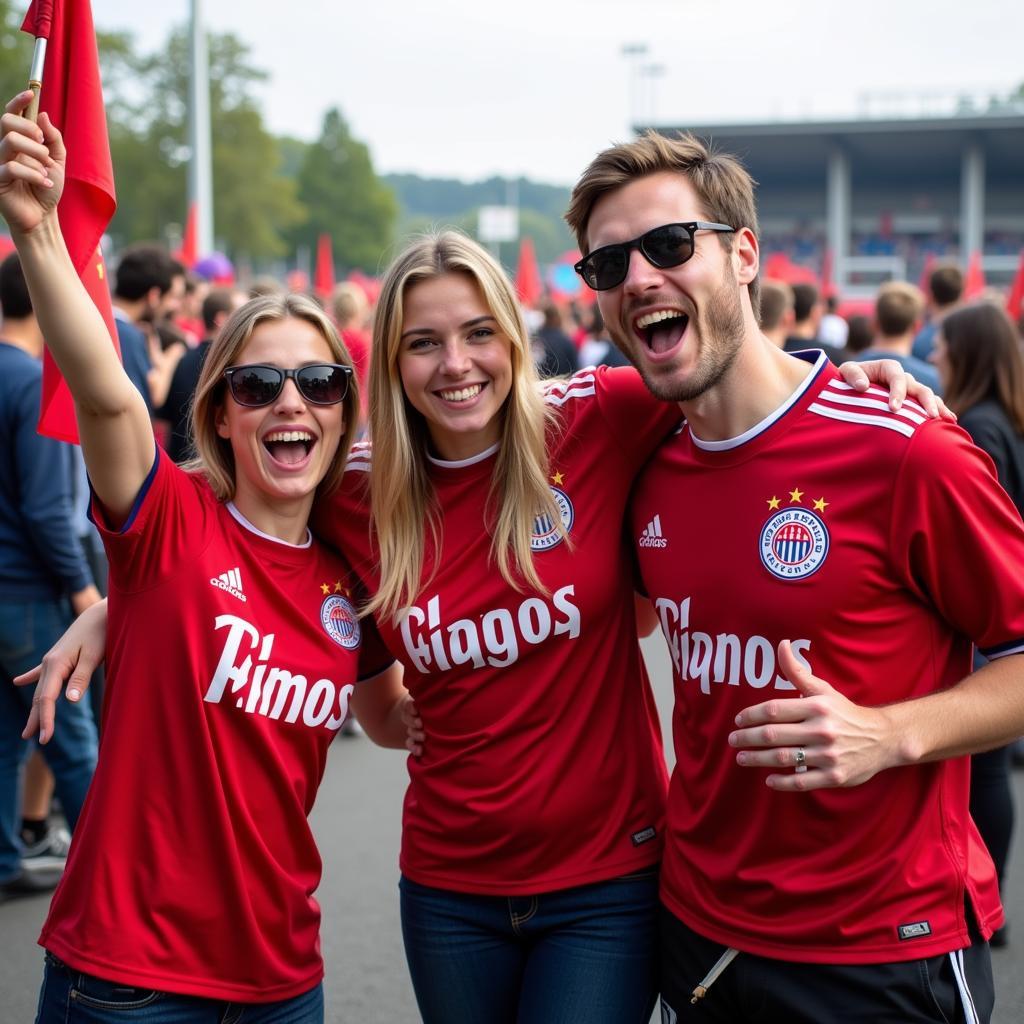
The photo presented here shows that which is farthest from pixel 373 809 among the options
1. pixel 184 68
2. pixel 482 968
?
pixel 184 68

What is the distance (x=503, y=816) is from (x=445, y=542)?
2.00 ft

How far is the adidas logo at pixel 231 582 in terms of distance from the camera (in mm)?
2461

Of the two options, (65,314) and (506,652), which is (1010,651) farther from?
(65,314)

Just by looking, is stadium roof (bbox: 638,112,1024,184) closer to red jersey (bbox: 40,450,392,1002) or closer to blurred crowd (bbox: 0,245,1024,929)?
blurred crowd (bbox: 0,245,1024,929)

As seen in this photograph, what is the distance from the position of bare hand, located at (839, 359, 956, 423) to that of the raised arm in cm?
136

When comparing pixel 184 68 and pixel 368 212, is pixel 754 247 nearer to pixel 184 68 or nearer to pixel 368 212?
pixel 184 68

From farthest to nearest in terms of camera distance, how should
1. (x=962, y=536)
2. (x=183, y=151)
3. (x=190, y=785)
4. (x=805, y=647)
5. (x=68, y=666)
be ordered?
(x=183, y=151) → (x=68, y=666) → (x=190, y=785) → (x=805, y=647) → (x=962, y=536)

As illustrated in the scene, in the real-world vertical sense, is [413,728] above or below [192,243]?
below

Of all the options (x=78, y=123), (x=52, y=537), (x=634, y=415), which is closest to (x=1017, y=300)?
(x=52, y=537)

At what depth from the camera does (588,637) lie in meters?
2.68

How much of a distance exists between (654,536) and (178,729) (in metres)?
1.03

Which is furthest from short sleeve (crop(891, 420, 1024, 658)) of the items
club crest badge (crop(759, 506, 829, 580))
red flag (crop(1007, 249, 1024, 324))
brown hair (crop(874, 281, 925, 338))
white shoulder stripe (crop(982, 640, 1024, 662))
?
red flag (crop(1007, 249, 1024, 324))

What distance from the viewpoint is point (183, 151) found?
4866 cm

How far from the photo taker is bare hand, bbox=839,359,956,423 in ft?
7.56
